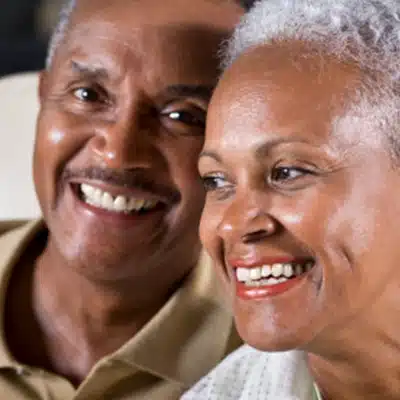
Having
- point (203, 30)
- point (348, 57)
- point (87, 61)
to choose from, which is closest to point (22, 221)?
point (87, 61)

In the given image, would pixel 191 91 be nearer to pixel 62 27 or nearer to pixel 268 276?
pixel 62 27

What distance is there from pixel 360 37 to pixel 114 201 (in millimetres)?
490

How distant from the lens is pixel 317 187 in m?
1.04

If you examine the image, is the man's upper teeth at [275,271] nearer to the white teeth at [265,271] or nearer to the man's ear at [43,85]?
the white teeth at [265,271]

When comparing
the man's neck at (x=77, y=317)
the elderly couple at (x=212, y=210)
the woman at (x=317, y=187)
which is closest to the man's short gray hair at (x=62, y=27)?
the elderly couple at (x=212, y=210)

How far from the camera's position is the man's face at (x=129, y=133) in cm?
137

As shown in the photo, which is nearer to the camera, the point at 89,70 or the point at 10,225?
the point at 89,70

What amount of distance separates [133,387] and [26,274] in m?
0.29

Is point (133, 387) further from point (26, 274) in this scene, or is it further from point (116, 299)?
point (26, 274)

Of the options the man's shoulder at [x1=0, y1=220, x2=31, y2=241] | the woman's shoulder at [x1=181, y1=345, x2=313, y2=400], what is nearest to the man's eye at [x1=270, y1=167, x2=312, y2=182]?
the woman's shoulder at [x1=181, y1=345, x2=313, y2=400]

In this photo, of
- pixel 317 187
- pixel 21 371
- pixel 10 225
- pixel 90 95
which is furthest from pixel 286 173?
pixel 10 225

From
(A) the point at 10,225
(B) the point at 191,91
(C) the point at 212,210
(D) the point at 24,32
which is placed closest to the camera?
(C) the point at 212,210

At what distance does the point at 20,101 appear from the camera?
2.07 m

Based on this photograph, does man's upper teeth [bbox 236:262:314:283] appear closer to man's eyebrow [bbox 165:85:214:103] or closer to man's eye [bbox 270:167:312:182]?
man's eye [bbox 270:167:312:182]
